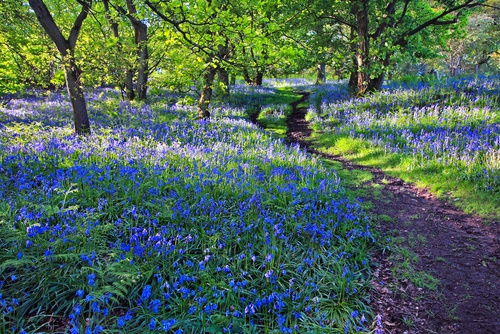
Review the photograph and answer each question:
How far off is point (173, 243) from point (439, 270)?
11.8 ft

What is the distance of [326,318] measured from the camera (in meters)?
3.33

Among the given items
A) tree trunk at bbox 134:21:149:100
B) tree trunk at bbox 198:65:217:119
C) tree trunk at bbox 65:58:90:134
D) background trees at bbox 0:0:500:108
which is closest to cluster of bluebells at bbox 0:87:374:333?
tree trunk at bbox 65:58:90:134

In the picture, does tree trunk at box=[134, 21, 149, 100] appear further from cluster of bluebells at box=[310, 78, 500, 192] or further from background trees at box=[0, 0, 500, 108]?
cluster of bluebells at box=[310, 78, 500, 192]

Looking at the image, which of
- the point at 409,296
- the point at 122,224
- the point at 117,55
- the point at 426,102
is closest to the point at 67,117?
the point at 117,55

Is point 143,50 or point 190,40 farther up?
point 143,50

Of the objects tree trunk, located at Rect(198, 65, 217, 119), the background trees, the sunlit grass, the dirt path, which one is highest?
the background trees

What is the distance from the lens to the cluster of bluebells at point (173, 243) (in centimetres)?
309

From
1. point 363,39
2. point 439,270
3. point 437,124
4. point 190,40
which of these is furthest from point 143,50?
point 439,270

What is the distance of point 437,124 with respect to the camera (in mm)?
9484

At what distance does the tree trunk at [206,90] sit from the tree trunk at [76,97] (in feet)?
14.4

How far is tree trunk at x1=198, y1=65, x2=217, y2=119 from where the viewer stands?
38.3 ft

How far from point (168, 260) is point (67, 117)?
402 inches

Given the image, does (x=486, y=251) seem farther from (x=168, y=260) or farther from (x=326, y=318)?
(x=168, y=260)

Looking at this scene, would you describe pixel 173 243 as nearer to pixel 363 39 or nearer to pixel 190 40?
pixel 190 40
